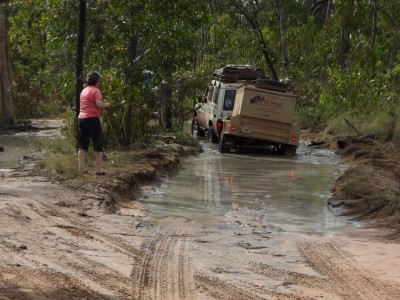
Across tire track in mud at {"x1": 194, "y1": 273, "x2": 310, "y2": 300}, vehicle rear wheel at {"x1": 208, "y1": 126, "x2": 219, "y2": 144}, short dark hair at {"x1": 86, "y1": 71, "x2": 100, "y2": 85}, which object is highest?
short dark hair at {"x1": 86, "y1": 71, "x2": 100, "y2": 85}

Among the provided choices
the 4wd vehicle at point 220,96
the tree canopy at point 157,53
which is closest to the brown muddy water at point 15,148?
the tree canopy at point 157,53

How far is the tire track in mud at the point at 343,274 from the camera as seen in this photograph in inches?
285

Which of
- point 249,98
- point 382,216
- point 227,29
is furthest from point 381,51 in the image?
point 227,29

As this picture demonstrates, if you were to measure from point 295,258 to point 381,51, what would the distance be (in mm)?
4868

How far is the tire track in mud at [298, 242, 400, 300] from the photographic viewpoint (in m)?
7.23

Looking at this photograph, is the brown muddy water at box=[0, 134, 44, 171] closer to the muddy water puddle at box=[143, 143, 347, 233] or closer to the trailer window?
the muddy water puddle at box=[143, 143, 347, 233]

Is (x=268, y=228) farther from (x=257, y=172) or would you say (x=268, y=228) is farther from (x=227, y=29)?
(x=227, y=29)

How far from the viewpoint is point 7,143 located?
76.0 ft

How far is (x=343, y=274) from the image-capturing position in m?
7.98

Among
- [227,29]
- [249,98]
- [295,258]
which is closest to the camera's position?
[295,258]

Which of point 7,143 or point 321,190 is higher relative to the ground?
point 321,190

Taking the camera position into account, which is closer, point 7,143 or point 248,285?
point 248,285

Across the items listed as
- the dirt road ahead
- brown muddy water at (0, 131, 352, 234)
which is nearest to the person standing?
brown muddy water at (0, 131, 352, 234)

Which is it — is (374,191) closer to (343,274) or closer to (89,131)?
(89,131)
